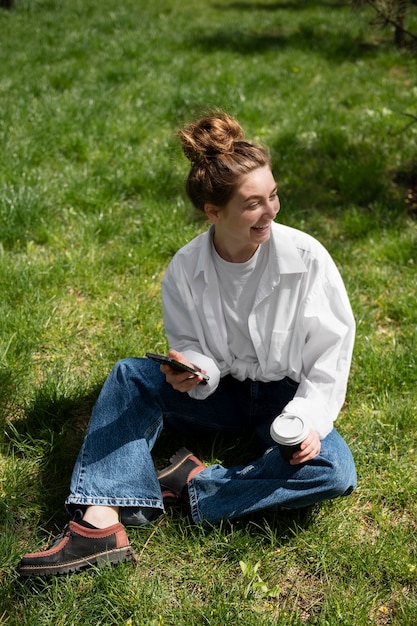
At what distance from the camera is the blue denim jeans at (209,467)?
227 centimetres

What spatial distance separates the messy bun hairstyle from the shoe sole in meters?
1.28

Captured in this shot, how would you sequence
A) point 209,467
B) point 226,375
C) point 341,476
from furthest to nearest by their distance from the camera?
point 226,375
point 209,467
point 341,476

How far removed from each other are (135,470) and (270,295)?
2.71ft

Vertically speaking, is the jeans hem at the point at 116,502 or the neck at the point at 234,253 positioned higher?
the neck at the point at 234,253

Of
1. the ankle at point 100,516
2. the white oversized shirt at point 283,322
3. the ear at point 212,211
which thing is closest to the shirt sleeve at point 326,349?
the white oversized shirt at point 283,322

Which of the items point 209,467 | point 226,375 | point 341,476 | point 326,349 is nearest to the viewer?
point 341,476

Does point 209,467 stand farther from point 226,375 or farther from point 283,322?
point 283,322

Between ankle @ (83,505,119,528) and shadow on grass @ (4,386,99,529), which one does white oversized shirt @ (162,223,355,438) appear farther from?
shadow on grass @ (4,386,99,529)

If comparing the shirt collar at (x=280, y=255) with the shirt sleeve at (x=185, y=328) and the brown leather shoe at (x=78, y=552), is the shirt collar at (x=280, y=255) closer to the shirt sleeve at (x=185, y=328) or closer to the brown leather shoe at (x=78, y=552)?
the shirt sleeve at (x=185, y=328)

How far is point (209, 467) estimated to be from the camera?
251cm

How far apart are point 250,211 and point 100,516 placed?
1.22 metres

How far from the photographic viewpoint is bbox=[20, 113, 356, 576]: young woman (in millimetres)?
2264

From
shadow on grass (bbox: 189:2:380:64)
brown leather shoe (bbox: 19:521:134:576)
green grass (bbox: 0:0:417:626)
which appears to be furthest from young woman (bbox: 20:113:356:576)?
shadow on grass (bbox: 189:2:380:64)

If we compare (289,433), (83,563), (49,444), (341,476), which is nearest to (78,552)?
(83,563)
